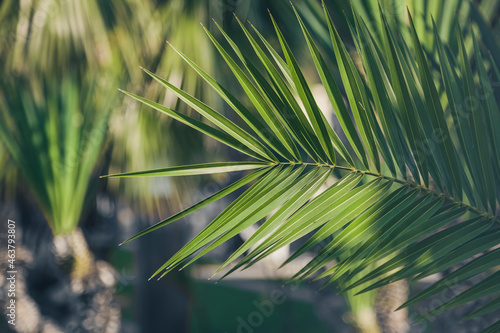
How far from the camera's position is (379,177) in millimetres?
632

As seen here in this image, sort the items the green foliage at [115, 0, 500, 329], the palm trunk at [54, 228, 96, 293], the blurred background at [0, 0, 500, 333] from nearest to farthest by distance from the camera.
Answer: the green foliage at [115, 0, 500, 329]
the blurred background at [0, 0, 500, 333]
the palm trunk at [54, 228, 96, 293]

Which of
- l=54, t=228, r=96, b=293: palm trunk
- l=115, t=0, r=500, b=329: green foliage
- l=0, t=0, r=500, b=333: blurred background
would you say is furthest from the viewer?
l=54, t=228, r=96, b=293: palm trunk

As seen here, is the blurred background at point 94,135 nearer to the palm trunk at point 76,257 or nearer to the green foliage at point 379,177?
the palm trunk at point 76,257

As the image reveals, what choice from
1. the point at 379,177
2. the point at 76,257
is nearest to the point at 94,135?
the point at 76,257

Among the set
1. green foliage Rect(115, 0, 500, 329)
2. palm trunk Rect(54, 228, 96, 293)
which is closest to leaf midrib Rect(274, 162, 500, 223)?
green foliage Rect(115, 0, 500, 329)

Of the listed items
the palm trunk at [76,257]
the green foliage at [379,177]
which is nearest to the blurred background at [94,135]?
the palm trunk at [76,257]

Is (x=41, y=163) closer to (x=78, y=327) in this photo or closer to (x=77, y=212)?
(x=77, y=212)

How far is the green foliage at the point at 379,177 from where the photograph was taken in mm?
574

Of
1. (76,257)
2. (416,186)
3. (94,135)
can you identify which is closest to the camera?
(416,186)

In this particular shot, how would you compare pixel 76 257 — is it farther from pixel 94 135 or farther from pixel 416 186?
pixel 416 186

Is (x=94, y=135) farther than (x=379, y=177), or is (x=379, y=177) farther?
(x=94, y=135)

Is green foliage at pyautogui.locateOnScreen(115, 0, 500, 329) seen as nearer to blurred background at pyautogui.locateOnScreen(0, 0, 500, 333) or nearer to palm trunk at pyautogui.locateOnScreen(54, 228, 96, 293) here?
blurred background at pyautogui.locateOnScreen(0, 0, 500, 333)

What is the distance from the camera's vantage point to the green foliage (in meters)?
0.57

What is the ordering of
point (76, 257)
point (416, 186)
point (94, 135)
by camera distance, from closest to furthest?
point (416, 186), point (94, 135), point (76, 257)
